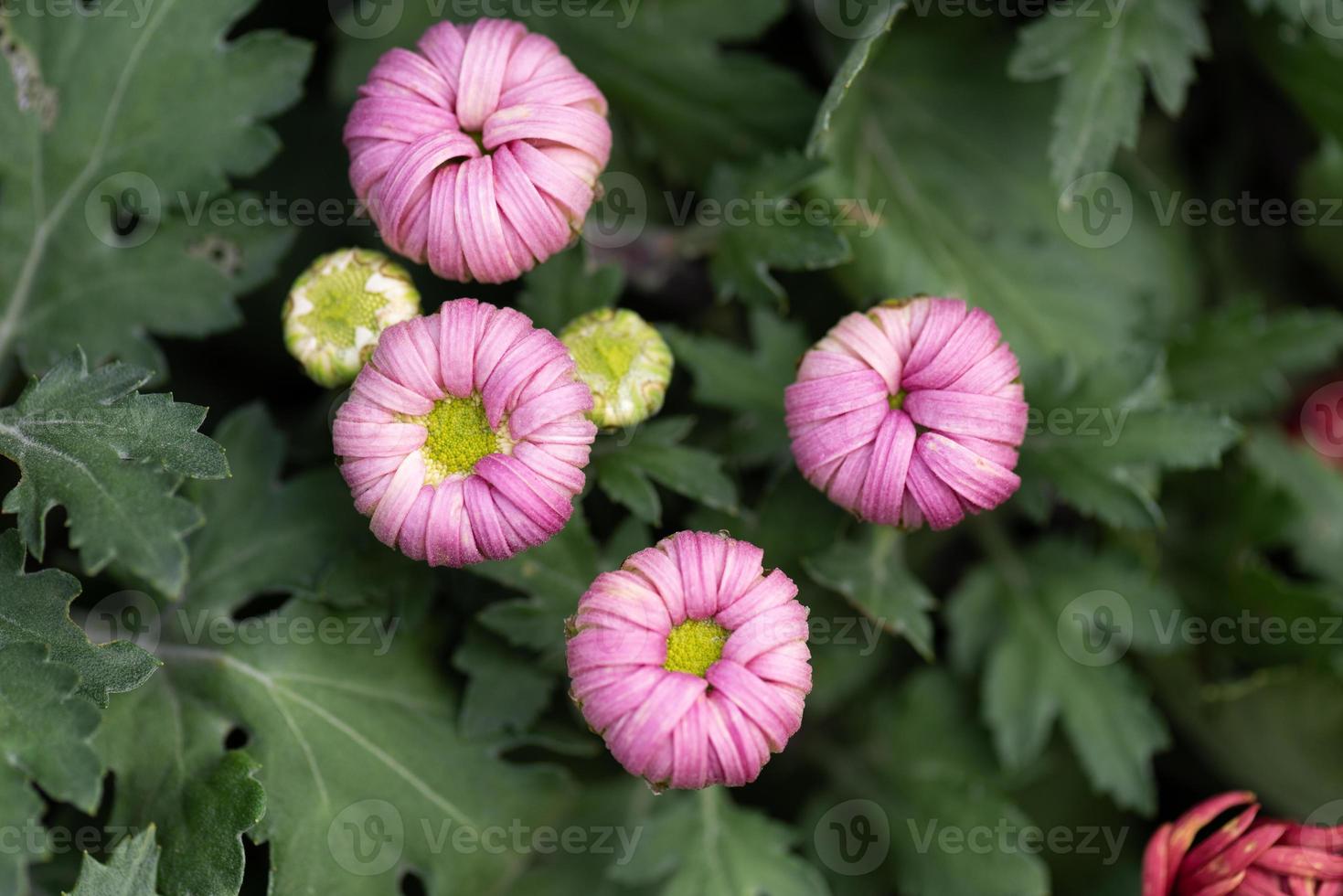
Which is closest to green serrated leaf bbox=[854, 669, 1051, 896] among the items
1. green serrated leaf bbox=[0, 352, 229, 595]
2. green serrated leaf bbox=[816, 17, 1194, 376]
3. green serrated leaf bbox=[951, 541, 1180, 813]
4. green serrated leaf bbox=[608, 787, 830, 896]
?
green serrated leaf bbox=[951, 541, 1180, 813]

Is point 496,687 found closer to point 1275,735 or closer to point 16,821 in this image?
point 16,821

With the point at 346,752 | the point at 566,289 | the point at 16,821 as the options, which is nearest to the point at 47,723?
the point at 16,821

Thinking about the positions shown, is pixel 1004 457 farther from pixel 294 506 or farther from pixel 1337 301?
pixel 1337 301

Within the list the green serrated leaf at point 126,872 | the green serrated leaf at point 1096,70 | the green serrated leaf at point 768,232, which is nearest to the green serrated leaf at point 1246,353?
the green serrated leaf at point 1096,70

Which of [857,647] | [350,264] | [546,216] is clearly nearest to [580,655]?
[546,216]

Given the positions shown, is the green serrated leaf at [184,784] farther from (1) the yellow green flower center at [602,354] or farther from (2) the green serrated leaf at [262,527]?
(1) the yellow green flower center at [602,354]
